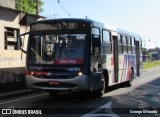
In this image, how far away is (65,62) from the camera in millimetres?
14094

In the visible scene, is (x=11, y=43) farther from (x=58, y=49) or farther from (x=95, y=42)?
(x=95, y=42)

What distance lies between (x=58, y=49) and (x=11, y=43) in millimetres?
8614

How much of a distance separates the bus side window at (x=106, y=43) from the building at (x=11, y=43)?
17.4ft

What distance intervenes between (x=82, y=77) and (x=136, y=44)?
36.0 ft

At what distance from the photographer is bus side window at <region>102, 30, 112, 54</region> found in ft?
53.8

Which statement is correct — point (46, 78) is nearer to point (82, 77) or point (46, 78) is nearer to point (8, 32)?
point (82, 77)

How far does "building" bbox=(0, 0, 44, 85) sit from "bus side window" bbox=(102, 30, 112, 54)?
5.30 meters

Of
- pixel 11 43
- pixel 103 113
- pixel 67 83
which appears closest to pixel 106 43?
pixel 67 83

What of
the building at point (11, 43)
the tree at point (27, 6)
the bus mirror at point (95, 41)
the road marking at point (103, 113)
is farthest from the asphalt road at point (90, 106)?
the tree at point (27, 6)

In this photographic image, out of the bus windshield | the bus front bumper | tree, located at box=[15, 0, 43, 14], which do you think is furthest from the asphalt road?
tree, located at box=[15, 0, 43, 14]

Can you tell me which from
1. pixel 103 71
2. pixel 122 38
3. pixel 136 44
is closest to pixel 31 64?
pixel 103 71

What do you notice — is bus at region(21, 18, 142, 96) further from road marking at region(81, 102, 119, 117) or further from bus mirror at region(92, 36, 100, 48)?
road marking at region(81, 102, 119, 117)

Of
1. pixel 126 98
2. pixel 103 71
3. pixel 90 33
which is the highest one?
pixel 90 33

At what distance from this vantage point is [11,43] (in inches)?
885
